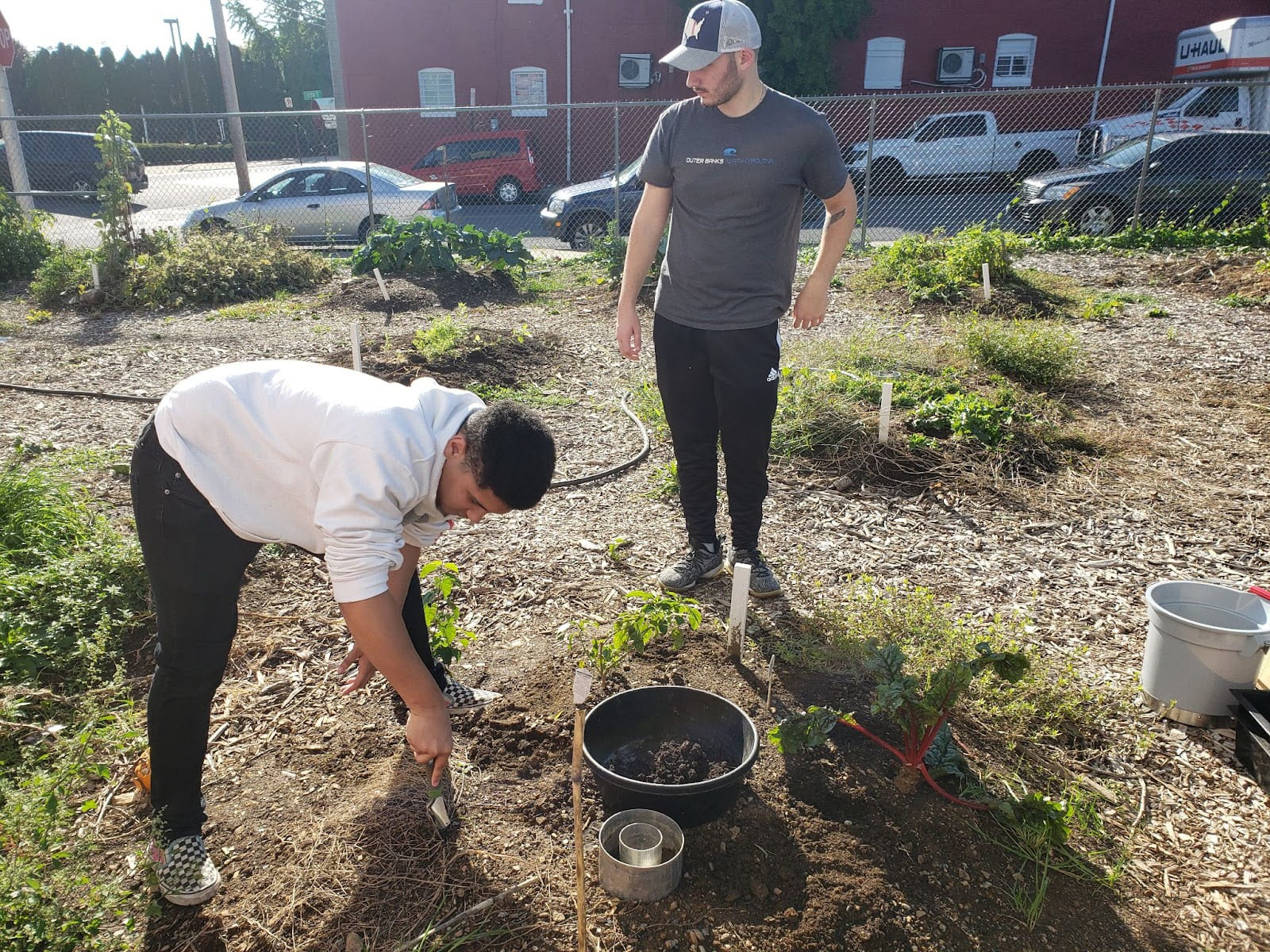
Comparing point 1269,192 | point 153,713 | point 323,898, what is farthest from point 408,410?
point 1269,192

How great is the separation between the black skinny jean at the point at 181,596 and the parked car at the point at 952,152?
16.8m

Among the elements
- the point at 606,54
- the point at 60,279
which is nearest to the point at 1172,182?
the point at 60,279

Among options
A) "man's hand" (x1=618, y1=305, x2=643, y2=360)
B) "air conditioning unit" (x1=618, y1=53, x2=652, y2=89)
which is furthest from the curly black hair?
"air conditioning unit" (x1=618, y1=53, x2=652, y2=89)

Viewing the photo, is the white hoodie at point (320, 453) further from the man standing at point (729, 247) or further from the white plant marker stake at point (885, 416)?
the white plant marker stake at point (885, 416)

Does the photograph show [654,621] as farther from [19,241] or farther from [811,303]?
[19,241]

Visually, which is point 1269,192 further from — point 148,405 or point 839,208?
point 148,405

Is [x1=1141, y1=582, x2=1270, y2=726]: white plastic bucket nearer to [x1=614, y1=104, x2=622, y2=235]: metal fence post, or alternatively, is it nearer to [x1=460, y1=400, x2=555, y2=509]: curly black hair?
[x1=460, y1=400, x2=555, y2=509]: curly black hair

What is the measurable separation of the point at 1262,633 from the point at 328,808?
280 cm

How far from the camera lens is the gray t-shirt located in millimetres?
3033

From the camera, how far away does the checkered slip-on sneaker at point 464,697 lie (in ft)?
9.12

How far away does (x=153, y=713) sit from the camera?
205 cm

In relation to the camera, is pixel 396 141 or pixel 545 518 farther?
pixel 396 141

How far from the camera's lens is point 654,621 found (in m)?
2.83

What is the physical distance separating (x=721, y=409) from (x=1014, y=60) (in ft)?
76.7
